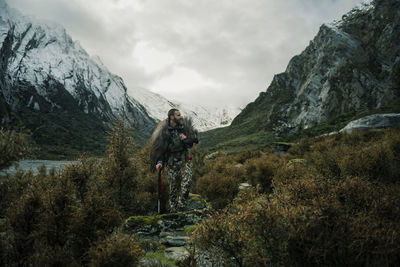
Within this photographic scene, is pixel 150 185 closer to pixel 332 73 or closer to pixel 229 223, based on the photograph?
pixel 229 223

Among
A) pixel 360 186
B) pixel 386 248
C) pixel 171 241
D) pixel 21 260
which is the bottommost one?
pixel 171 241

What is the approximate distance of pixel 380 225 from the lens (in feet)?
6.97

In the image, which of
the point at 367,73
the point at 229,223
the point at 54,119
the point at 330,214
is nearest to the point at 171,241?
the point at 229,223

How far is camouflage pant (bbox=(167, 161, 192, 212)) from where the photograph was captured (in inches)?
237

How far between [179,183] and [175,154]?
3.03ft

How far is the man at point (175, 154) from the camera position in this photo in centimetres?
602

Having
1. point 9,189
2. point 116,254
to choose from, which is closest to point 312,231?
point 116,254

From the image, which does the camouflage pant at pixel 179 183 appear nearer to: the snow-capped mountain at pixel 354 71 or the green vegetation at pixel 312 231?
→ the green vegetation at pixel 312 231

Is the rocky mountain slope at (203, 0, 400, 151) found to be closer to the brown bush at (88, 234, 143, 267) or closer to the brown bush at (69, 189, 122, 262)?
the brown bush at (69, 189, 122, 262)

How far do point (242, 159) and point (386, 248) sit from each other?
1828cm

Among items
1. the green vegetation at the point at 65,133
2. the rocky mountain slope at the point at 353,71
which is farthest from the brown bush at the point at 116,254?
the green vegetation at the point at 65,133

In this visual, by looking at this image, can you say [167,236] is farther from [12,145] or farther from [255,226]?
[12,145]

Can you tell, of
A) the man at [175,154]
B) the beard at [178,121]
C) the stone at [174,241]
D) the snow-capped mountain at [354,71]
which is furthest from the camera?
the snow-capped mountain at [354,71]

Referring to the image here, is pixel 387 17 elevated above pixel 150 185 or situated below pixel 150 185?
above
